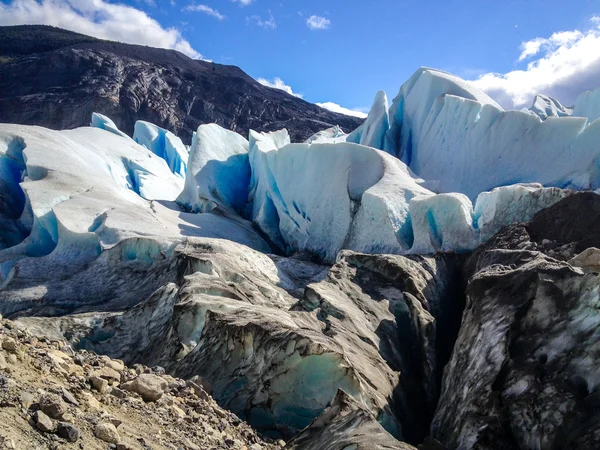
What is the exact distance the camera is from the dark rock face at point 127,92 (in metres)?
36.4

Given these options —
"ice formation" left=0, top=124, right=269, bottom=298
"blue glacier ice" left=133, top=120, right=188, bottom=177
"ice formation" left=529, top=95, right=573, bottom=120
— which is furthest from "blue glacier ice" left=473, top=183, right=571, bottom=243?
"blue glacier ice" left=133, top=120, right=188, bottom=177

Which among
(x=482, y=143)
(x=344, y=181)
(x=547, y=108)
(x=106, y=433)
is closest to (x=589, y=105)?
(x=547, y=108)

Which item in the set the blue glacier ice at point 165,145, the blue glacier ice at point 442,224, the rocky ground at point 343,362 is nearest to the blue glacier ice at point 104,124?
the blue glacier ice at point 165,145

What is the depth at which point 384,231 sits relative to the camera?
10.6 metres

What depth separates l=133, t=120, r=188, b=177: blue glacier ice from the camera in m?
23.5

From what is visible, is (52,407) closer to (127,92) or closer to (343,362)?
(343,362)

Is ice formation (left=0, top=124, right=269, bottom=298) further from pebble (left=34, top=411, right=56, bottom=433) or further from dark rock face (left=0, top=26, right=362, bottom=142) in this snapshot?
dark rock face (left=0, top=26, right=362, bottom=142)

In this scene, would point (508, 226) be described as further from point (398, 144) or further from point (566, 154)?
point (398, 144)

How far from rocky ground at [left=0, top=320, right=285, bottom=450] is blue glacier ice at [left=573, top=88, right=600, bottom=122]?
54.4 feet

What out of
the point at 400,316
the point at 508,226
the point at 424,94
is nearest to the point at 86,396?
the point at 400,316

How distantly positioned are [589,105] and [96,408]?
18.6 metres

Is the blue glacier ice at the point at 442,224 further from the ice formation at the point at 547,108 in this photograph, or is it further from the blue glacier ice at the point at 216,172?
the ice formation at the point at 547,108

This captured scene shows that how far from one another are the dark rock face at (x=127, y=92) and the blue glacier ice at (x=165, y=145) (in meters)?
13.0

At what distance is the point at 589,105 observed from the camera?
17.1 metres
